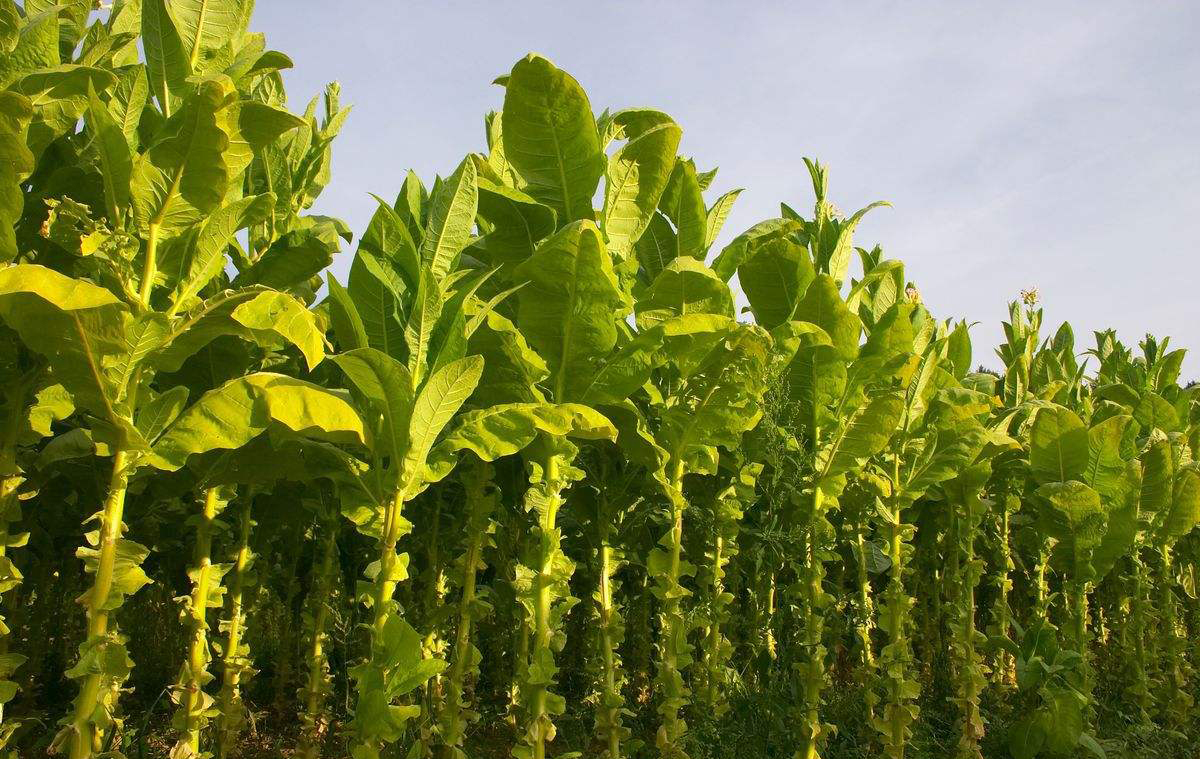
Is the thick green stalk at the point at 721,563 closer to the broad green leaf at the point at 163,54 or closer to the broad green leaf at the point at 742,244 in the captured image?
the broad green leaf at the point at 742,244

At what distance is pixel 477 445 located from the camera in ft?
11.0

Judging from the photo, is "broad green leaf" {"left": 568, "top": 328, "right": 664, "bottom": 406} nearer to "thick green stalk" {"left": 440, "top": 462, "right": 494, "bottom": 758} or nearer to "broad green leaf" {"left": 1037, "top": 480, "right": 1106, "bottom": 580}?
"thick green stalk" {"left": 440, "top": 462, "right": 494, "bottom": 758}

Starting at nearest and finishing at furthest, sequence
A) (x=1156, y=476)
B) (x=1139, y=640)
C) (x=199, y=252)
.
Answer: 1. (x=199, y=252)
2. (x=1156, y=476)
3. (x=1139, y=640)

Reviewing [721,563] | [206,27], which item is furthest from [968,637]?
[206,27]

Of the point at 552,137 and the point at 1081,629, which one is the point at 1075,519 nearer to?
the point at 1081,629

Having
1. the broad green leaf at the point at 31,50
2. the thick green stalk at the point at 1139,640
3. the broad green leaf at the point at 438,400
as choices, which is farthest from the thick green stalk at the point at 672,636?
the thick green stalk at the point at 1139,640

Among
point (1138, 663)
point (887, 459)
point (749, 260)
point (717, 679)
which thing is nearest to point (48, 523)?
point (717, 679)

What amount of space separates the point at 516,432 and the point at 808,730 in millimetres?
2110

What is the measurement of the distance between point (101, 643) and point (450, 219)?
205cm

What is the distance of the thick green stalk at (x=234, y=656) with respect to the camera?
13.0 ft

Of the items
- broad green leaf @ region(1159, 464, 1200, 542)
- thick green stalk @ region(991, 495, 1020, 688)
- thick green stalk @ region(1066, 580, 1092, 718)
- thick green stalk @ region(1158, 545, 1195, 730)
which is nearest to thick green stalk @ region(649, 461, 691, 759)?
thick green stalk @ region(991, 495, 1020, 688)

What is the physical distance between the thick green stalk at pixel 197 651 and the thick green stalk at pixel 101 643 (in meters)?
0.60

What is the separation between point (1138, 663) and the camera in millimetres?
5898

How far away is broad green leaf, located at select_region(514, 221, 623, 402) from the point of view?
137 inches
